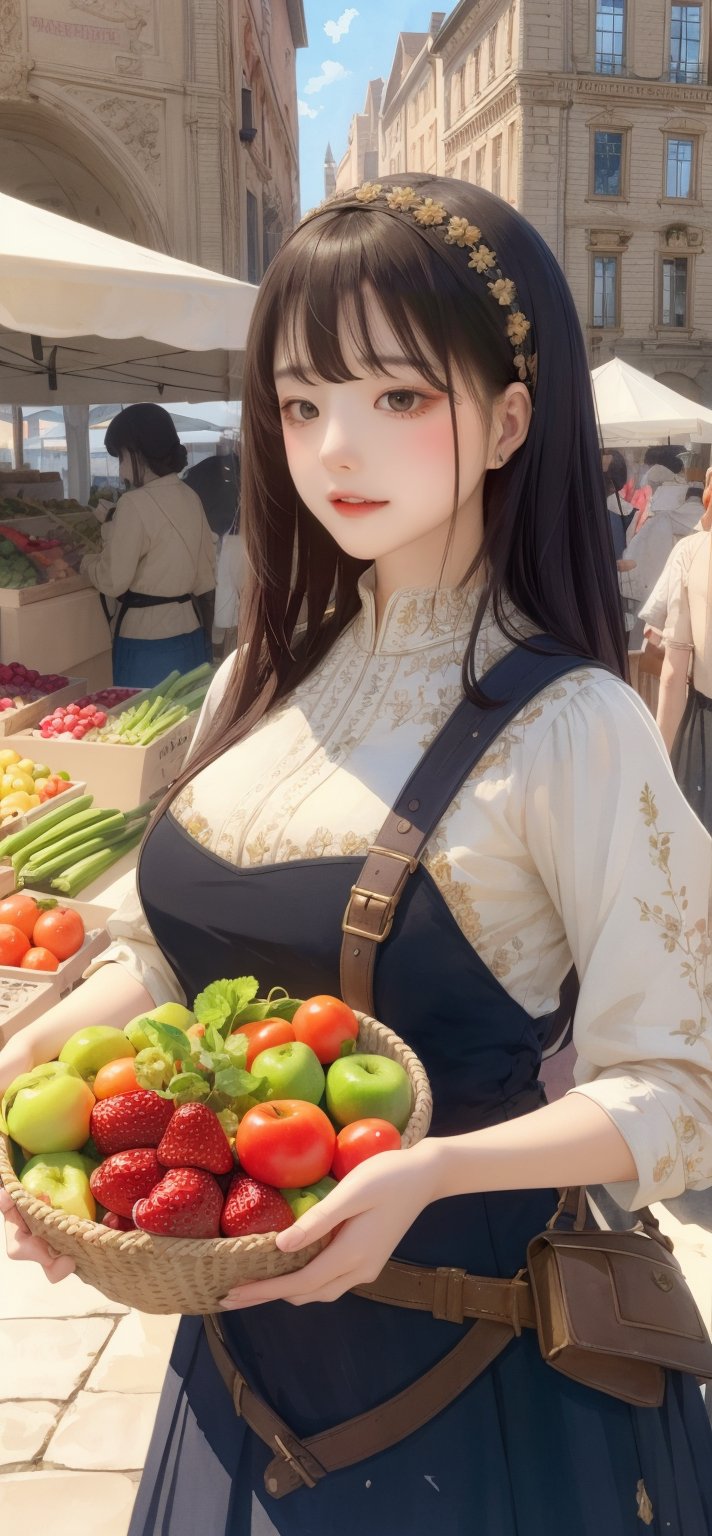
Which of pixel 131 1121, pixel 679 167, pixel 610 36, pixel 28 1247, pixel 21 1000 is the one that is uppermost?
pixel 610 36

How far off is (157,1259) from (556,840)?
0.59 meters

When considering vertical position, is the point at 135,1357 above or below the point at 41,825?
below

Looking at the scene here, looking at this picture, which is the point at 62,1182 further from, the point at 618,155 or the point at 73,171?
the point at 618,155

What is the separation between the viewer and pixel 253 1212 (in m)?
1.11

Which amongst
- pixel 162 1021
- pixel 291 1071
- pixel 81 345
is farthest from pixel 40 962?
pixel 81 345

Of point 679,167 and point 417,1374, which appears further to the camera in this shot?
point 679,167

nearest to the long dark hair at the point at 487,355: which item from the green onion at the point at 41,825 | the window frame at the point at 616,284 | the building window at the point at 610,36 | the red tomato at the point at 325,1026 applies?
the red tomato at the point at 325,1026

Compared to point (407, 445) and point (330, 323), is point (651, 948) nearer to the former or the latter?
point (407, 445)

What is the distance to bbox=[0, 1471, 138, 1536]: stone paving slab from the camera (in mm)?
2344

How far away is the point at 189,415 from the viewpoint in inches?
512

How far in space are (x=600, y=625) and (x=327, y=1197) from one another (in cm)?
78

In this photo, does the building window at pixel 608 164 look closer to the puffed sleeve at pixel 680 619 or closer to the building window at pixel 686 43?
the building window at pixel 686 43

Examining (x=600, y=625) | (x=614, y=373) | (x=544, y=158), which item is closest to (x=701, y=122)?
(x=544, y=158)

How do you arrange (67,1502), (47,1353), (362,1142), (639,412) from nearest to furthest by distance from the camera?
(362,1142) < (67,1502) < (47,1353) < (639,412)
